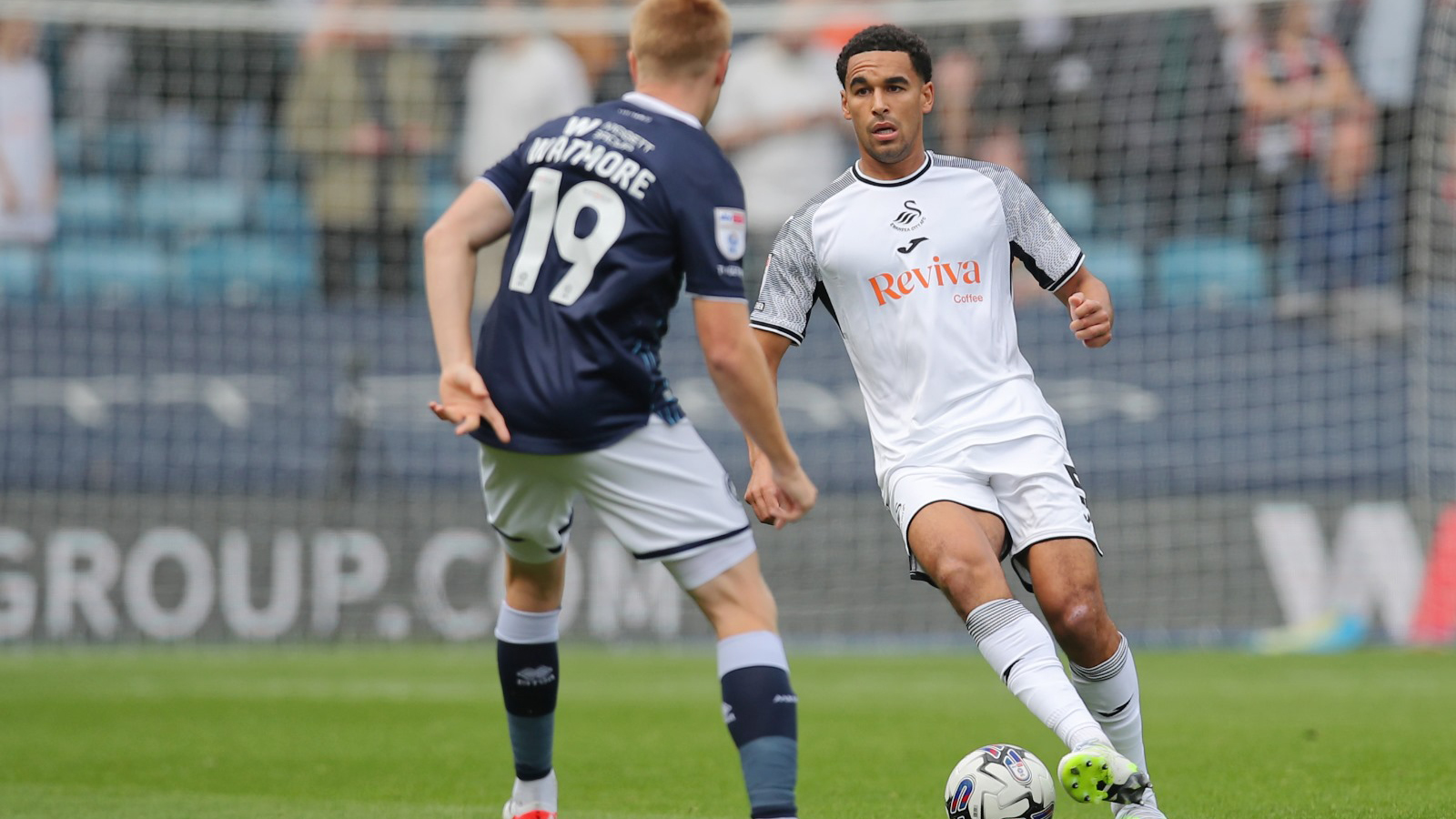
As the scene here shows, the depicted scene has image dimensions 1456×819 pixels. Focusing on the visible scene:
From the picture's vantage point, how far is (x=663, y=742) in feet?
25.2

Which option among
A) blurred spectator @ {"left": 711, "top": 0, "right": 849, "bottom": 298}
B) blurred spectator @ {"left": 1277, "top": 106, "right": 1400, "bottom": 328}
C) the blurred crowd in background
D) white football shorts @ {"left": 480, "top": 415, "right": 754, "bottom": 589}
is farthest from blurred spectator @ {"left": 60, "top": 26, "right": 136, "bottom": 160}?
white football shorts @ {"left": 480, "top": 415, "right": 754, "bottom": 589}

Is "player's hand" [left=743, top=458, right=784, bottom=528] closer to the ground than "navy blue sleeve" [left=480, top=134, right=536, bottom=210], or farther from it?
closer to the ground

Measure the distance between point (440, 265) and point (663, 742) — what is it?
145 inches

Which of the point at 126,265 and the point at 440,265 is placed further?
the point at 126,265

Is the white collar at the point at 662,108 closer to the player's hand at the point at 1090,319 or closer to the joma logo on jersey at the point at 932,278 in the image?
the joma logo on jersey at the point at 932,278

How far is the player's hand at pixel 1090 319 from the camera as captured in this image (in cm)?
494

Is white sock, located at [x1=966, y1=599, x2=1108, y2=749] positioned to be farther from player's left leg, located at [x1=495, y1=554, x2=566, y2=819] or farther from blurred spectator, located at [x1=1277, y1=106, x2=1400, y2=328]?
blurred spectator, located at [x1=1277, y1=106, x2=1400, y2=328]

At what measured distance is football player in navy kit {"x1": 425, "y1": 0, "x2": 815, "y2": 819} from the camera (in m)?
4.27

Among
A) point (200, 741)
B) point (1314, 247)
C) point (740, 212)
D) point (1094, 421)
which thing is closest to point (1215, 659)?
point (1094, 421)

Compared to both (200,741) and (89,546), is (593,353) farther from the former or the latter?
(89,546)

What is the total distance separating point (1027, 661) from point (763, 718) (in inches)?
33.0

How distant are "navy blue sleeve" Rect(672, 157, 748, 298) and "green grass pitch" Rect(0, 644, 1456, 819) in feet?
6.36

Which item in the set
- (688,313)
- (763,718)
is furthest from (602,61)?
(763,718)

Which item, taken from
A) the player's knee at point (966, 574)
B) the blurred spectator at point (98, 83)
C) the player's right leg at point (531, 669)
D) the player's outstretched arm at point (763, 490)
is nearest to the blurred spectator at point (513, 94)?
the blurred spectator at point (98, 83)
